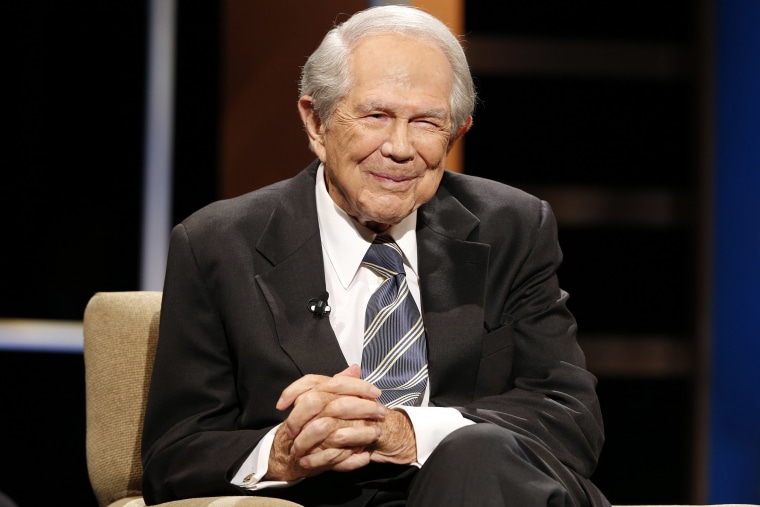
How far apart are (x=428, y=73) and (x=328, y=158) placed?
251mm

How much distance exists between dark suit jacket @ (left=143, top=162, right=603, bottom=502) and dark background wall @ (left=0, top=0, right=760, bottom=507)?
1.38 metres

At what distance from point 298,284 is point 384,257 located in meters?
0.19

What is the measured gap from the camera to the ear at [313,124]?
1912 mm

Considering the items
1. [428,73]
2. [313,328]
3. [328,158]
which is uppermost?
[428,73]

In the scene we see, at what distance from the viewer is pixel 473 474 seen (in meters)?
1.41

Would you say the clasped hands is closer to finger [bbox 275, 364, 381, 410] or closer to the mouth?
finger [bbox 275, 364, 381, 410]

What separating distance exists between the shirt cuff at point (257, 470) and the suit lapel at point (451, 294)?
0.33 meters

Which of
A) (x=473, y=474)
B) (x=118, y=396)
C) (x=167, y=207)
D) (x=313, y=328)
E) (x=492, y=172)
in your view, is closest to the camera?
(x=473, y=474)

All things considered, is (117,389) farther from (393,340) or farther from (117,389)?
(393,340)

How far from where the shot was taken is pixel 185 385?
1.78m

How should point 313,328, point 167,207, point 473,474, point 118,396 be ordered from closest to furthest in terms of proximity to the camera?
point 473,474
point 313,328
point 118,396
point 167,207

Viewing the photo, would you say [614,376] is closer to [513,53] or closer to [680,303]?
[680,303]

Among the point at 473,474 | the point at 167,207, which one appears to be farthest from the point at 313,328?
the point at 167,207

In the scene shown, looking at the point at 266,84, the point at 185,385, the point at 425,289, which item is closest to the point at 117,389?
the point at 185,385
